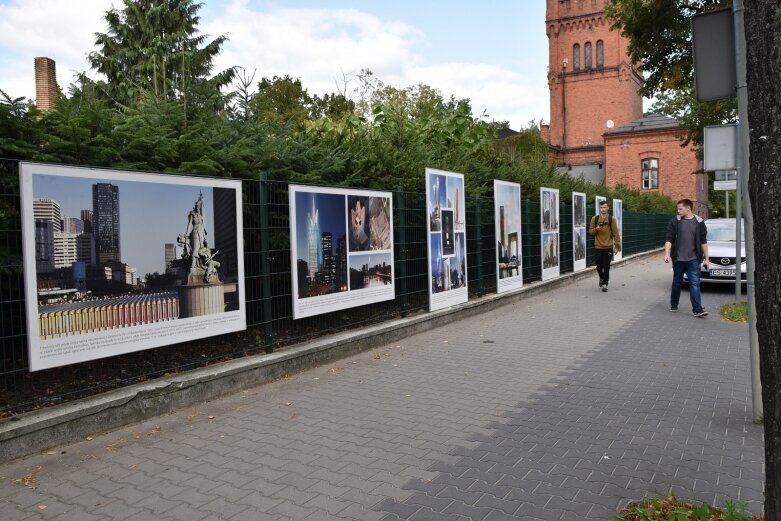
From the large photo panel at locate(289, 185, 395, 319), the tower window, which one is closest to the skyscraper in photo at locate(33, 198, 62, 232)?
the large photo panel at locate(289, 185, 395, 319)

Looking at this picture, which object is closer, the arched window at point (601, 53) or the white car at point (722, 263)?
the white car at point (722, 263)

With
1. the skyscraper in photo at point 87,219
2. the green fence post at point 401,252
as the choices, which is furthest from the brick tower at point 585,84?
the skyscraper in photo at point 87,219

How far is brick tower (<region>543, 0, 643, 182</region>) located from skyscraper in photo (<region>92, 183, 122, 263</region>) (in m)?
55.4

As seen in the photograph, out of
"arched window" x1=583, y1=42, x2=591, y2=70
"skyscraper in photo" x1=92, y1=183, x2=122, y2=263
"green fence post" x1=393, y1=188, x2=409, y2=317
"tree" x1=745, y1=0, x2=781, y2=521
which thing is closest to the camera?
"tree" x1=745, y1=0, x2=781, y2=521

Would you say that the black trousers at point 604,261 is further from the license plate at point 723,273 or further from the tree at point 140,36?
the tree at point 140,36

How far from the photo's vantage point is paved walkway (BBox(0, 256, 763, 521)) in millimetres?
3852

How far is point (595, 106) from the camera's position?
5931 cm

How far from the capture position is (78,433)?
5012 mm

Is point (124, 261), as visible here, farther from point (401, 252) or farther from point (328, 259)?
point (401, 252)

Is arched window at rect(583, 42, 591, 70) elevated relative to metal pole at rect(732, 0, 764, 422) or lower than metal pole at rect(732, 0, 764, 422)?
elevated

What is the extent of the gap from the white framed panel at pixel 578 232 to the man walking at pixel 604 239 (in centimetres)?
299

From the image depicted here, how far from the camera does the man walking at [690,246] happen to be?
431 inches

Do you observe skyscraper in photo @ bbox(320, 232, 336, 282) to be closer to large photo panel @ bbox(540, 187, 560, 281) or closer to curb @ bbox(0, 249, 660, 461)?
curb @ bbox(0, 249, 660, 461)

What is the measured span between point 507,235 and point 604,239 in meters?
3.00
